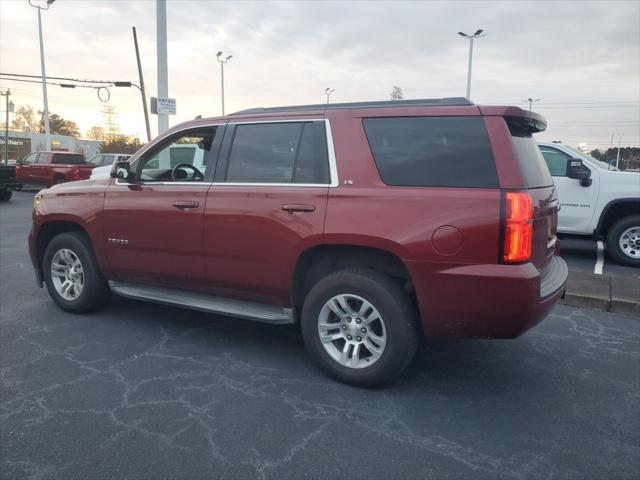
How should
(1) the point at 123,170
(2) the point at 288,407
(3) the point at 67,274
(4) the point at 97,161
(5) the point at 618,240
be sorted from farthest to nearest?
(4) the point at 97,161 < (5) the point at 618,240 < (3) the point at 67,274 < (1) the point at 123,170 < (2) the point at 288,407

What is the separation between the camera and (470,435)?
2.94m

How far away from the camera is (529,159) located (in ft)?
11.3

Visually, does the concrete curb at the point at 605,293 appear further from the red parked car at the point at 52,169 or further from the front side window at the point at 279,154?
the red parked car at the point at 52,169

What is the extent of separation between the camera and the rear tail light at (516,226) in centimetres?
298

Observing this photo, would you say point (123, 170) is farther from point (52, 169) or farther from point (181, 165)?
point (52, 169)

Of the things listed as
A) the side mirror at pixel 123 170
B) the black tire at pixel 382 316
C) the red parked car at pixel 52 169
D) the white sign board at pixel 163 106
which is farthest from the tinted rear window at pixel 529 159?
the red parked car at pixel 52 169

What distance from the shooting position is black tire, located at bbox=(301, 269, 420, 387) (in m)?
3.30

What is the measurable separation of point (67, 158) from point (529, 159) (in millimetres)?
20397

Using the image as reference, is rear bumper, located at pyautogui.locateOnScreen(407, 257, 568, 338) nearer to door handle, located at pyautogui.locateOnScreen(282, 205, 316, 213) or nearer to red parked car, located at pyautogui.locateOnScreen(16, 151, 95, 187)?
door handle, located at pyautogui.locateOnScreen(282, 205, 316, 213)

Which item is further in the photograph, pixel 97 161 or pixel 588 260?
pixel 97 161

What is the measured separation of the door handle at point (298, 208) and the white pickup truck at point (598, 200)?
5.59 m

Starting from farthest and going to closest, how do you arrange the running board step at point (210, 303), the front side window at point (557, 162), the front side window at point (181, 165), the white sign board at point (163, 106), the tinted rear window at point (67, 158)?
the tinted rear window at point (67, 158), the white sign board at point (163, 106), the front side window at point (557, 162), the front side window at point (181, 165), the running board step at point (210, 303)

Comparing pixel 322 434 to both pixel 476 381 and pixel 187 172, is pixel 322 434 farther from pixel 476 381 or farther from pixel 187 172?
pixel 187 172

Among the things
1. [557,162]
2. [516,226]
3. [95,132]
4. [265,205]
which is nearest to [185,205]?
[265,205]
